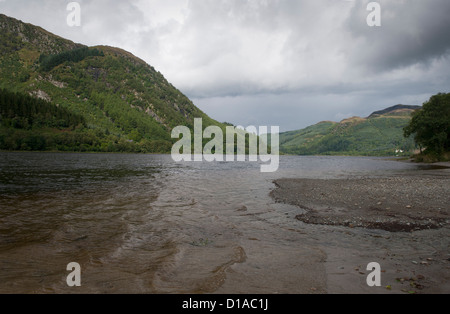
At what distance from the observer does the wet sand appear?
740 cm

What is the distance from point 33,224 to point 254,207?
14399mm

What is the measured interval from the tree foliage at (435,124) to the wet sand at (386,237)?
219 ft

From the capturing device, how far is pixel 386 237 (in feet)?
37.9

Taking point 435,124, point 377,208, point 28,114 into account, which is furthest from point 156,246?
point 28,114

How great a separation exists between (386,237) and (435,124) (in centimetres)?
8191

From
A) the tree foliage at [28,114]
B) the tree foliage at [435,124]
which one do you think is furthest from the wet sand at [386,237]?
the tree foliage at [28,114]

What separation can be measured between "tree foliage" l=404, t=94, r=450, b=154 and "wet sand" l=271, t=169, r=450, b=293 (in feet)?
219

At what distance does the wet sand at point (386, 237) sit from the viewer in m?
7.40

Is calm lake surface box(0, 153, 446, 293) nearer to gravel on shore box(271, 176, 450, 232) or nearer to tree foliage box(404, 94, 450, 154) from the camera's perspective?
gravel on shore box(271, 176, 450, 232)

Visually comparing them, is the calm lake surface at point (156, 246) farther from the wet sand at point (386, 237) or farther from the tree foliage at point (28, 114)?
the tree foliage at point (28, 114)

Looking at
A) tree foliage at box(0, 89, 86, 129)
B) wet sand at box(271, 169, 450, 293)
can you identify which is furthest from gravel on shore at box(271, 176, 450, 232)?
tree foliage at box(0, 89, 86, 129)

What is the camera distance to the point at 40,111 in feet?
566
